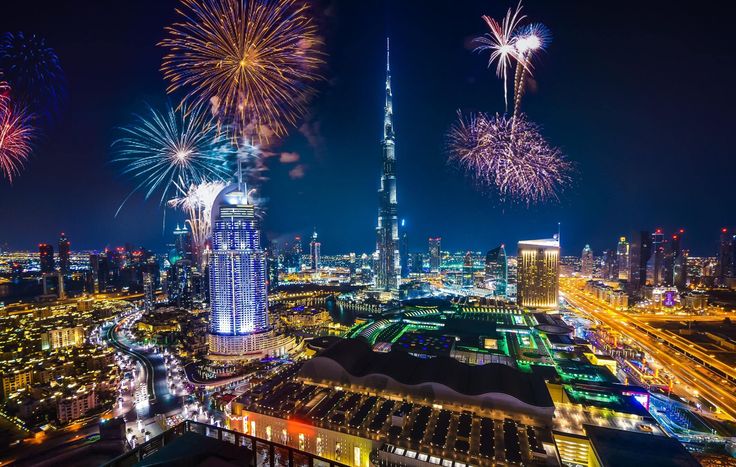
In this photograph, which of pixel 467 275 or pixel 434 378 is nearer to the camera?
pixel 434 378

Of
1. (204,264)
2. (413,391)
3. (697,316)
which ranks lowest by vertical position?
(697,316)

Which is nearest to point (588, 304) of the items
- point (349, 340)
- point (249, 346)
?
point (349, 340)

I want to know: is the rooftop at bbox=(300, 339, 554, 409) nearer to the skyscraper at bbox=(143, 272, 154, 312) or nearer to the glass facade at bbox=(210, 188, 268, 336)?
the glass facade at bbox=(210, 188, 268, 336)

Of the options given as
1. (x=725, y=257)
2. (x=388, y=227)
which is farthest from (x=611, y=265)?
(x=388, y=227)

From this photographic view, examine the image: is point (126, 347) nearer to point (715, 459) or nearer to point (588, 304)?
point (715, 459)

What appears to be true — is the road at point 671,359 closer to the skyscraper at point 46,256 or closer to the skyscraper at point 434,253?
the skyscraper at point 434,253

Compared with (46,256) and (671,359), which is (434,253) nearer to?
(671,359)

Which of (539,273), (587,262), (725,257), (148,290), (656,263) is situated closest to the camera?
(539,273)
